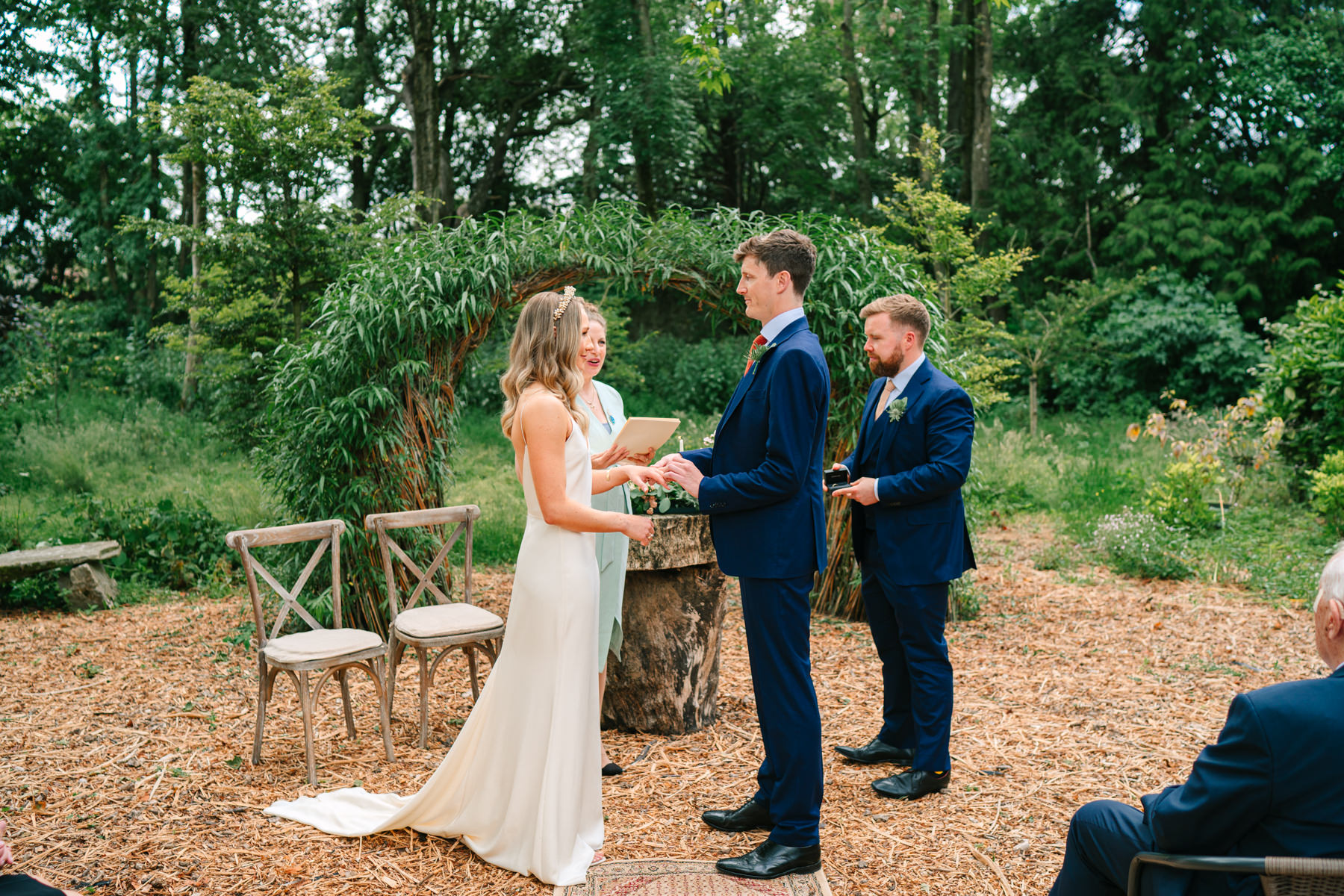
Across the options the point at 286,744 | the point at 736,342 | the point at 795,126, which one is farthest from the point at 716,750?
the point at 795,126

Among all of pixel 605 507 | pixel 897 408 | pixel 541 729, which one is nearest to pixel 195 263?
pixel 605 507

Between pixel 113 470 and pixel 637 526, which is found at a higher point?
pixel 637 526

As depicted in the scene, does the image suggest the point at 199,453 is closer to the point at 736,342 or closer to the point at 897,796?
the point at 736,342

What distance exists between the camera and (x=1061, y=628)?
6.52 metres

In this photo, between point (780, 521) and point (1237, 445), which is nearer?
point (780, 521)

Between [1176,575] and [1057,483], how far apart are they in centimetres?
352

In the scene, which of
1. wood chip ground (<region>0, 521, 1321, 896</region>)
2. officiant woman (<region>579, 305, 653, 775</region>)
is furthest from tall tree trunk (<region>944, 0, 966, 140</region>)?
officiant woman (<region>579, 305, 653, 775</region>)

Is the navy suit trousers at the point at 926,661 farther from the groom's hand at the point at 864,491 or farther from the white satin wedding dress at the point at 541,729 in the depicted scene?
the white satin wedding dress at the point at 541,729

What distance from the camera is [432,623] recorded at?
4453 millimetres

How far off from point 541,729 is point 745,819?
0.97 m

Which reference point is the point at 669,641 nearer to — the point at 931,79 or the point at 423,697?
the point at 423,697

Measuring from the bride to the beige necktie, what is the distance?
1.55 meters

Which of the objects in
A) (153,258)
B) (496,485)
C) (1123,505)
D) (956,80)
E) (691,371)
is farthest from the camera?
(153,258)

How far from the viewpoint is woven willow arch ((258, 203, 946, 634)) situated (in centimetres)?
600
